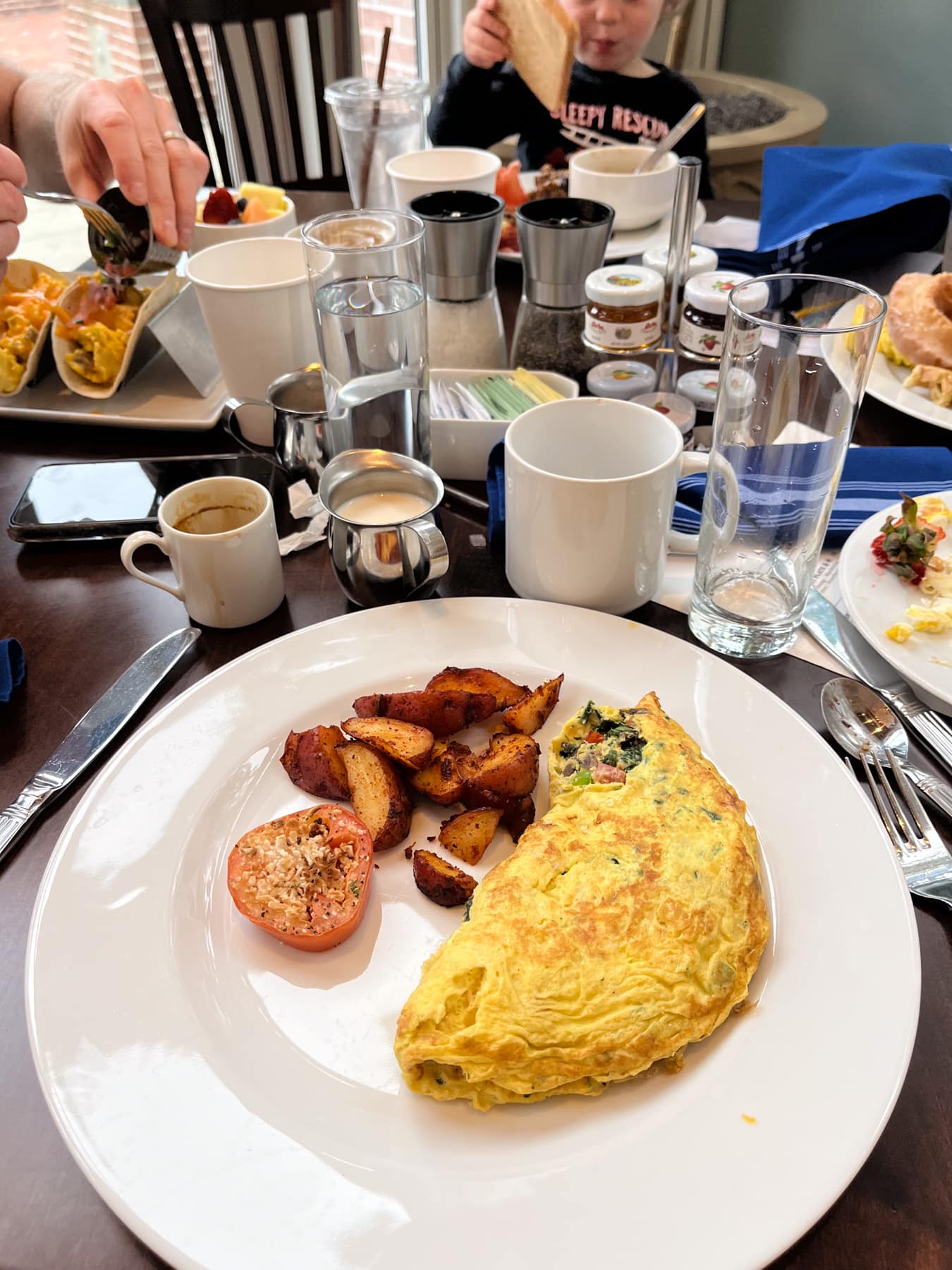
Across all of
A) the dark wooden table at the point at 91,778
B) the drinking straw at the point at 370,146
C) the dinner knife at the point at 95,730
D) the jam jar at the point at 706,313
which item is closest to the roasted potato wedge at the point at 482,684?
the dark wooden table at the point at 91,778

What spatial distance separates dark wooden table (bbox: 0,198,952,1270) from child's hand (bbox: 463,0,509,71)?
2055 millimetres

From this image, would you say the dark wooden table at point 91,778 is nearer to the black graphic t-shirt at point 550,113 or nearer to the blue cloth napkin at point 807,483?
the blue cloth napkin at point 807,483

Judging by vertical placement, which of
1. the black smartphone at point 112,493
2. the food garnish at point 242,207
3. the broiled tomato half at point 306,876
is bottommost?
the broiled tomato half at point 306,876

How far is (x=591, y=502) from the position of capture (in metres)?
1.34

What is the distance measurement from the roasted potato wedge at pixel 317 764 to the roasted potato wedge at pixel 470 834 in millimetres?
159

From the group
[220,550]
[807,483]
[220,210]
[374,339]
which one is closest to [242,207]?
[220,210]

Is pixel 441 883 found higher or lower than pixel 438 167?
lower

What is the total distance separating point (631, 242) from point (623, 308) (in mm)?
774

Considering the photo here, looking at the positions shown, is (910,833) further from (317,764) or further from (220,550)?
(220,550)

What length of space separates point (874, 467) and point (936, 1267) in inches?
53.0

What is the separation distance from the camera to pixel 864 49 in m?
5.52

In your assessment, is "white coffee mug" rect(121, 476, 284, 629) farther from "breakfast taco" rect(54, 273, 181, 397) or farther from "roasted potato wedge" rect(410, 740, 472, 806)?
"breakfast taco" rect(54, 273, 181, 397)

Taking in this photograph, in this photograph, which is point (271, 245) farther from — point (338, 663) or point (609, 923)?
point (609, 923)

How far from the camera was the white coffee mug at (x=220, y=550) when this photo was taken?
141 cm
